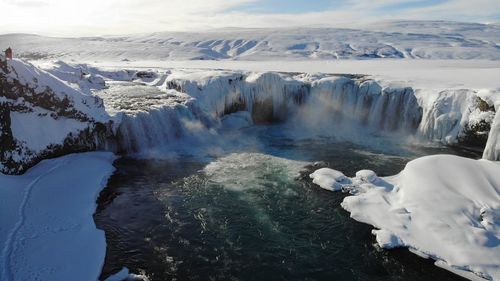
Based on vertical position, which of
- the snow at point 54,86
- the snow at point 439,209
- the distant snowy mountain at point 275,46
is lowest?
the distant snowy mountain at point 275,46

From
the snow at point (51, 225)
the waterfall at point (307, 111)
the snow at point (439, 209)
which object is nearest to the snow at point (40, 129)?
the snow at point (51, 225)

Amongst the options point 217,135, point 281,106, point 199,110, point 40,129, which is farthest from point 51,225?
point 281,106

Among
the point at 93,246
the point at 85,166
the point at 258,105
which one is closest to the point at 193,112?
the point at 258,105

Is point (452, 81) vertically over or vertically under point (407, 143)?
over

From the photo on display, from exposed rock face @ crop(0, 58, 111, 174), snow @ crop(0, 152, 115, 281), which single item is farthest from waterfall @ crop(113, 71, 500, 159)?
snow @ crop(0, 152, 115, 281)

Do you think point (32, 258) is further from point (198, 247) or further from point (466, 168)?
point (466, 168)

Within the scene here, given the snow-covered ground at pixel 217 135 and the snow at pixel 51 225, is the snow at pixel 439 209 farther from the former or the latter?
the snow at pixel 51 225

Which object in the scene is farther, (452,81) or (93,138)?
(452,81)

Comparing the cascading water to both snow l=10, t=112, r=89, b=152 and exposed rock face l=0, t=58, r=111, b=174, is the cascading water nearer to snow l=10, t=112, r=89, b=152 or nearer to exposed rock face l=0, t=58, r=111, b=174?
A: exposed rock face l=0, t=58, r=111, b=174
